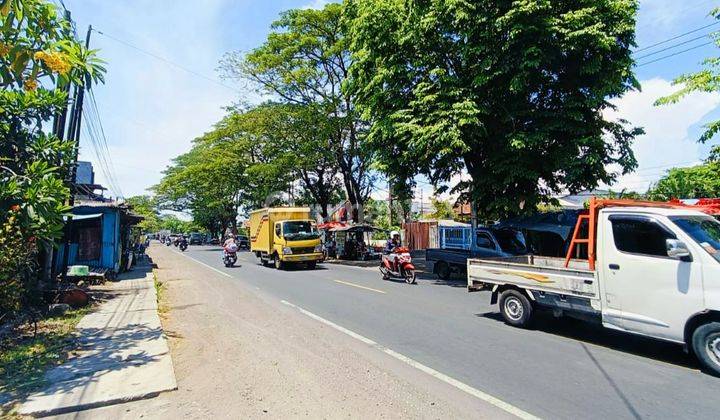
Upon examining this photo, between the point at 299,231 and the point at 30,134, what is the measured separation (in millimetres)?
13778

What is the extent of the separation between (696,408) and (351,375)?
3.68 metres

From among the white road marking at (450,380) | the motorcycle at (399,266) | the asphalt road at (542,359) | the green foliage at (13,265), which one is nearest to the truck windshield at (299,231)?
the motorcycle at (399,266)

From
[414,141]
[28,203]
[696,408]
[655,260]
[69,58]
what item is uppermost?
[414,141]

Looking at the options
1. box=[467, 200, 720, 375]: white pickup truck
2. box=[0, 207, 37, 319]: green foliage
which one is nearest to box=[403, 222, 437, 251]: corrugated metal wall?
box=[467, 200, 720, 375]: white pickup truck

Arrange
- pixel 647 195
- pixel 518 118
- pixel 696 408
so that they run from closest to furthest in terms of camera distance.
Result: pixel 696 408 < pixel 518 118 < pixel 647 195

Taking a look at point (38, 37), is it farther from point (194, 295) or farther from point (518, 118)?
point (518, 118)

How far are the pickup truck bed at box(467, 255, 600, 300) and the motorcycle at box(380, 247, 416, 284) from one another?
593 centimetres

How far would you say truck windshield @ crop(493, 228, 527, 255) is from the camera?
48.5 feet

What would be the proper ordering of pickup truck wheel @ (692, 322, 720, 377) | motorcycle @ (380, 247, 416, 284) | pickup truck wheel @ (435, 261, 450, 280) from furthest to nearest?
pickup truck wheel @ (435, 261, 450, 280)
motorcycle @ (380, 247, 416, 284)
pickup truck wheel @ (692, 322, 720, 377)

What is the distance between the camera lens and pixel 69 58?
5051 millimetres

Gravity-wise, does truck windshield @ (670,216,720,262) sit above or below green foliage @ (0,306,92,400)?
above

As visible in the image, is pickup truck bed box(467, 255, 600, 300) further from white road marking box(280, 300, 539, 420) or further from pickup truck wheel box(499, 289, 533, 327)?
white road marking box(280, 300, 539, 420)

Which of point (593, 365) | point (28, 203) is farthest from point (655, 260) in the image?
point (28, 203)

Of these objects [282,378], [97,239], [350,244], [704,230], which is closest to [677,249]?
[704,230]
